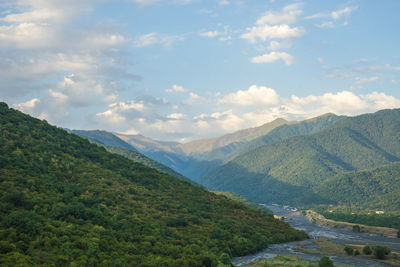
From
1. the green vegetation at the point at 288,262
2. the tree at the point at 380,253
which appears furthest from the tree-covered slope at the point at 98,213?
the tree at the point at 380,253

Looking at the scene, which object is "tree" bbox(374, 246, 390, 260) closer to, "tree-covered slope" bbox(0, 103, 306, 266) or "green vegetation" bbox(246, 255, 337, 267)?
"green vegetation" bbox(246, 255, 337, 267)

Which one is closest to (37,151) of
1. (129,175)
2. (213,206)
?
(129,175)

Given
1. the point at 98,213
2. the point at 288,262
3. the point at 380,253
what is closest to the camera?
the point at 288,262

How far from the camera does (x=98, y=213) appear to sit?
11581 centimetres

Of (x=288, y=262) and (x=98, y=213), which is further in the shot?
(x=98, y=213)

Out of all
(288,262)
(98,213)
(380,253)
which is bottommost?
(380,253)

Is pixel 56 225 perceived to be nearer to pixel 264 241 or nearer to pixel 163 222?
pixel 163 222

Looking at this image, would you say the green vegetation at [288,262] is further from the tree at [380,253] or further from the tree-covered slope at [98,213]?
the tree at [380,253]

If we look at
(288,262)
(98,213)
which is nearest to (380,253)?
(288,262)

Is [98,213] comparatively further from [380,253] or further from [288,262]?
[380,253]

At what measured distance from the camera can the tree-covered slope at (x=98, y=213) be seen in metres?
88.4

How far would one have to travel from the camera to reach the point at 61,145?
170625mm

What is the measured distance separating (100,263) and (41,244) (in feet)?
48.4

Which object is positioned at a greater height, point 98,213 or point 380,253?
point 98,213
